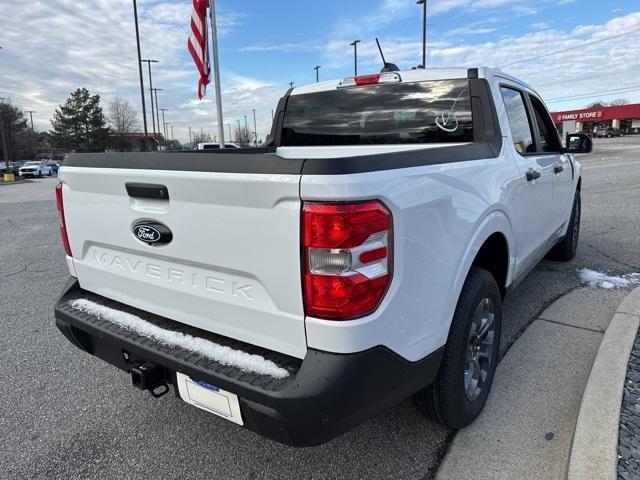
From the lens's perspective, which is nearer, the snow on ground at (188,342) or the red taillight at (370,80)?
the snow on ground at (188,342)

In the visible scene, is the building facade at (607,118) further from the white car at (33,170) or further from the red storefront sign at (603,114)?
the white car at (33,170)

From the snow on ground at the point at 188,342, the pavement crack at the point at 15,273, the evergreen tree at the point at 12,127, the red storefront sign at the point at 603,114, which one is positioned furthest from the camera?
the red storefront sign at the point at 603,114

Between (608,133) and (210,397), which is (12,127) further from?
(608,133)

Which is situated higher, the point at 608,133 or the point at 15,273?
the point at 608,133

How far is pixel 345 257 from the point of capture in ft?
5.31

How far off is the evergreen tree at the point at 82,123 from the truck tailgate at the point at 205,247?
73.2m

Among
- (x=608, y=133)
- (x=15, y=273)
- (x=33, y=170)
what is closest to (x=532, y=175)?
(x=15, y=273)

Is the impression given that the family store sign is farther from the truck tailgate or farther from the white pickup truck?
the truck tailgate

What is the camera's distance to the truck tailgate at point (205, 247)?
1.71 metres

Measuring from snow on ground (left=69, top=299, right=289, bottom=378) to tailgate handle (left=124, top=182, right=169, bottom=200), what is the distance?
0.61 metres

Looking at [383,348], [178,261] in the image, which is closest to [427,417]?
[383,348]

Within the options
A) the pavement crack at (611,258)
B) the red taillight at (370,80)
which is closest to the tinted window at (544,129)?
the red taillight at (370,80)

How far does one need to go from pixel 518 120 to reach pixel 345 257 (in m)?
2.47

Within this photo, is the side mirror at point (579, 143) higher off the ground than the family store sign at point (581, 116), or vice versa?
the family store sign at point (581, 116)
